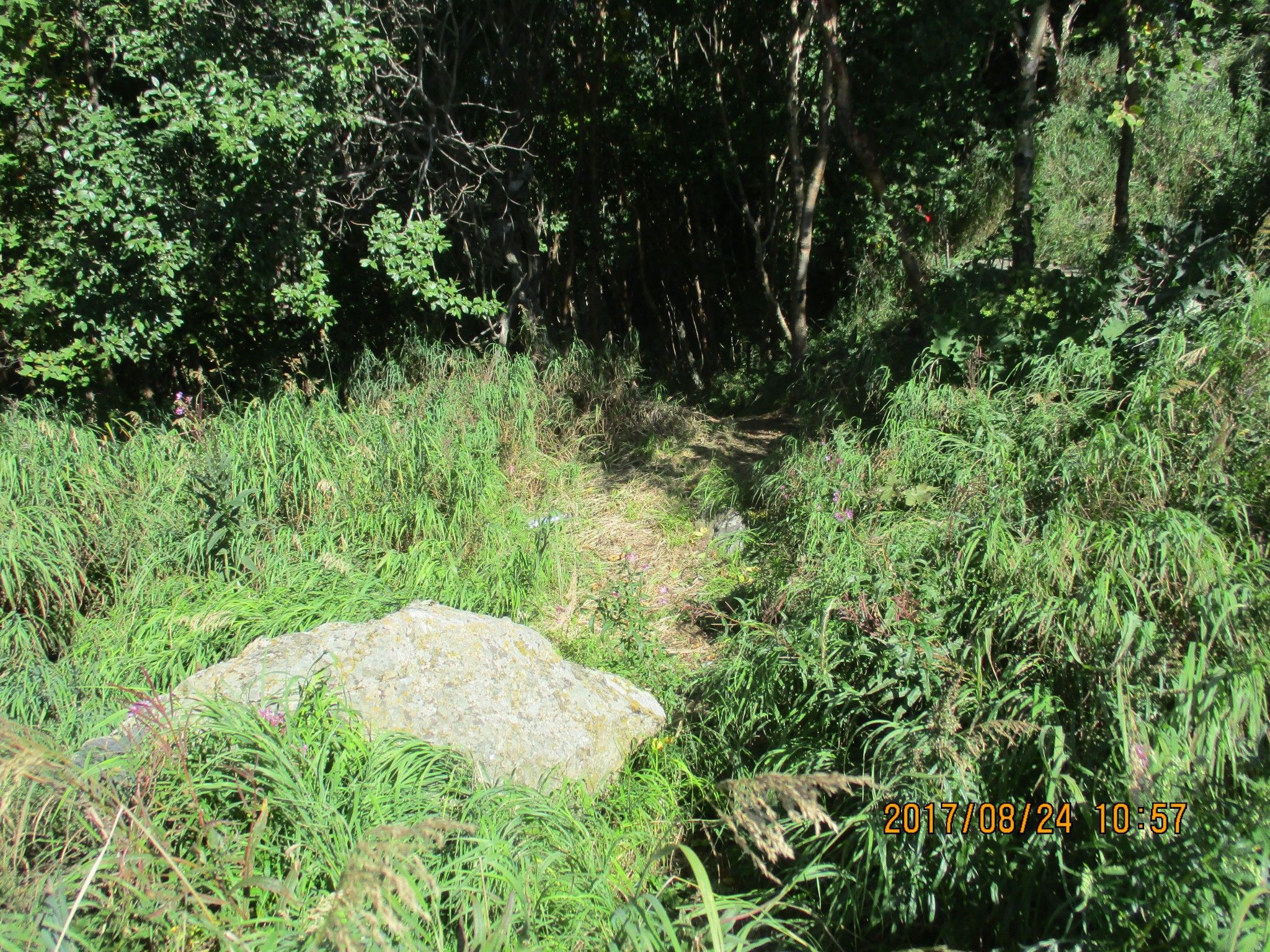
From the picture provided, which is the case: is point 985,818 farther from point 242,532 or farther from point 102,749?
point 242,532

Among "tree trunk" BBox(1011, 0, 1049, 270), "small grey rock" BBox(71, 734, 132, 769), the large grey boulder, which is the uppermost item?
→ "tree trunk" BBox(1011, 0, 1049, 270)

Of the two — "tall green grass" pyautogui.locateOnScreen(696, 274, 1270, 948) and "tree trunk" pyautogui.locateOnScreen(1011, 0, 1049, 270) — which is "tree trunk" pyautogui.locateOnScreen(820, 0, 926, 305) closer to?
"tree trunk" pyautogui.locateOnScreen(1011, 0, 1049, 270)

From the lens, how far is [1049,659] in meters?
2.66

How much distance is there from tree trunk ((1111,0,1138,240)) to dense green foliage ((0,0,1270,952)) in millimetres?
34

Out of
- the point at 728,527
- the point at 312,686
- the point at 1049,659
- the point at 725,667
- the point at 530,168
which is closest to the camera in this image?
the point at 1049,659

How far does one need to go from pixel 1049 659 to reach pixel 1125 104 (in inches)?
157

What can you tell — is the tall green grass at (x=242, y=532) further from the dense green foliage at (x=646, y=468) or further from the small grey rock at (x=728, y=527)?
the small grey rock at (x=728, y=527)

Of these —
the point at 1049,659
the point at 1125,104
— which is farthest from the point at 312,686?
the point at 1125,104

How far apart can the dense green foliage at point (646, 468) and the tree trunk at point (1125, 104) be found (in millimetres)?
34

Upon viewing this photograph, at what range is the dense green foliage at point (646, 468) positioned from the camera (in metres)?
2.12

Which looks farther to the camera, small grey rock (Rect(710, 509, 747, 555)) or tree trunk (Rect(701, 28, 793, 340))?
tree trunk (Rect(701, 28, 793, 340))

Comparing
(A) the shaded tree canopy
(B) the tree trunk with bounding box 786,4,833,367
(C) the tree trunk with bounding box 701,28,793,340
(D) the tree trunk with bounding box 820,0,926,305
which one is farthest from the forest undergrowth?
(C) the tree trunk with bounding box 701,28,793,340

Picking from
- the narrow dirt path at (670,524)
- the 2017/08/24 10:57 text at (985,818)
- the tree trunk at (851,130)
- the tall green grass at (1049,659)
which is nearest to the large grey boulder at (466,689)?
the tall green grass at (1049,659)

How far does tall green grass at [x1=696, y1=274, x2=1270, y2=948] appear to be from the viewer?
206 cm
